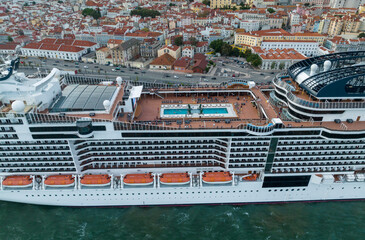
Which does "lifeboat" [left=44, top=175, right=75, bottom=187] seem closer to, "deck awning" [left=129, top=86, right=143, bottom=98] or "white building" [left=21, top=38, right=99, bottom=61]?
"deck awning" [left=129, top=86, right=143, bottom=98]

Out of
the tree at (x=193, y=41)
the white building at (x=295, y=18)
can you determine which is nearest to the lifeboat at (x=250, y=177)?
the tree at (x=193, y=41)

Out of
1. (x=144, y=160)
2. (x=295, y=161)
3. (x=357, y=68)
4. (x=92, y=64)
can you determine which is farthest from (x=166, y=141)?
(x=92, y=64)

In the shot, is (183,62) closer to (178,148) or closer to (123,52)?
(123,52)

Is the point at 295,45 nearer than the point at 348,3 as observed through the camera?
Yes

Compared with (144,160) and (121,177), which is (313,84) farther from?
(121,177)

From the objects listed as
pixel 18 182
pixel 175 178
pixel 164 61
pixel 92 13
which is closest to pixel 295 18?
pixel 164 61

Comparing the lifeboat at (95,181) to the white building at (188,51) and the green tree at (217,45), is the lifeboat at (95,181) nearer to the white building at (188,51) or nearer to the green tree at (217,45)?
the white building at (188,51)

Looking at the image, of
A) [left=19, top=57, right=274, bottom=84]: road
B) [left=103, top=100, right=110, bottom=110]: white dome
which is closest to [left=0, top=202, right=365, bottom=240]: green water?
[left=103, top=100, right=110, bottom=110]: white dome
